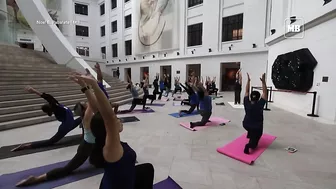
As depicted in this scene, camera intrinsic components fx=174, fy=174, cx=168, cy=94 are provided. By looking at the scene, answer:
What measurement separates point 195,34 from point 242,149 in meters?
16.6

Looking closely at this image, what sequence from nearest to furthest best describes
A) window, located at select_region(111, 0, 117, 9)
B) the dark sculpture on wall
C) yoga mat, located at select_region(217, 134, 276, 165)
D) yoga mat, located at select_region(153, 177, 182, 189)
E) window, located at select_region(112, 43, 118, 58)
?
yoga mat, located at select_region(153, 177, 182, 189) → yoga mat, located at select_region(217, 134, 276, 165) → the dark sculpture on wall → window, located at select_region(111, 0, 117, 9) → window, located at select_region(112, 43, 118, 58)

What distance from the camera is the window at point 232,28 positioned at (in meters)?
15.5

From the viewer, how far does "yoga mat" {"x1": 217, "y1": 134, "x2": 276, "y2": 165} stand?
11.0 ft

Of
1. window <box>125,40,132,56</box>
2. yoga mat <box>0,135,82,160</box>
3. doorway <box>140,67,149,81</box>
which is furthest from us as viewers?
window <box>125,40,132,56</box>

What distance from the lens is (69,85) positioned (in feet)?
29.9

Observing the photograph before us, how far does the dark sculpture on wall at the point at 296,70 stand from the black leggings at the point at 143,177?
7851 millimetres

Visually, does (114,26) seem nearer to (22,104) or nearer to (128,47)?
(128,47)

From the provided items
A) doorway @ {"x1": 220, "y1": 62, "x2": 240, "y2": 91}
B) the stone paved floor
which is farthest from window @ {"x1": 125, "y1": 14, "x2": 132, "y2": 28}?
the stone paved floor

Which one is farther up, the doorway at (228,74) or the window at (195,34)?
the window at (195,34)

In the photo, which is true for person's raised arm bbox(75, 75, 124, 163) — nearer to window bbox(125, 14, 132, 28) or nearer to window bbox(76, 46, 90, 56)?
window bbox(125, 14, 132, 28)

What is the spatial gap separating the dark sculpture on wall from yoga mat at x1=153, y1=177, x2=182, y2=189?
7272 millimetres

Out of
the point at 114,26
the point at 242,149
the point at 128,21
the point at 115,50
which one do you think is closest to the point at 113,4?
the point at 114,26

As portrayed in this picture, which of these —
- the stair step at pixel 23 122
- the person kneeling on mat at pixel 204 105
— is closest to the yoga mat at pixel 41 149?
the stair step at pixel 23 122

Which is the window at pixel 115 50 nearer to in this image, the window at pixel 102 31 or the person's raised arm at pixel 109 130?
the window at pixel 102 31
